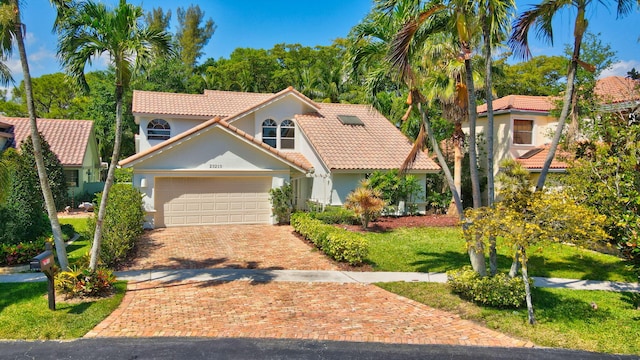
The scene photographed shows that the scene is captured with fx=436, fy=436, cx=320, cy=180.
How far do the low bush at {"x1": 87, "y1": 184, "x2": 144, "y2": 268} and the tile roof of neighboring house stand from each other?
39.6ft

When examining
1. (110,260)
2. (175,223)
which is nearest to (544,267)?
(110,260)

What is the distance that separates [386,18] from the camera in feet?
36.1

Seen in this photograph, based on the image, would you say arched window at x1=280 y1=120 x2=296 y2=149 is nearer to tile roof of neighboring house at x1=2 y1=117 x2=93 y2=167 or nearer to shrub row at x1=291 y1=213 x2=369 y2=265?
shrub row at x1=291 y1=213 x2=369 y2=265

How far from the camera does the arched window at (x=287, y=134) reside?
2441 centimetres

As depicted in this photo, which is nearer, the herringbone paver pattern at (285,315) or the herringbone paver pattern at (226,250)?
the herringbone paver pattern at (285,315)

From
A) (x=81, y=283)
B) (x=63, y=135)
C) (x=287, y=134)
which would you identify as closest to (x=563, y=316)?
(x=81, y=283)

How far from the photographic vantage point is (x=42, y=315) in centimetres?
830

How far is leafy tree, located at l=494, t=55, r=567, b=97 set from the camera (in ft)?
131

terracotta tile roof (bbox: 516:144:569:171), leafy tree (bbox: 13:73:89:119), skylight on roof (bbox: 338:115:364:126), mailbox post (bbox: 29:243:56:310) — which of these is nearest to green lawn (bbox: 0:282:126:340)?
mailbox post (bbox: 29:243:56:310)

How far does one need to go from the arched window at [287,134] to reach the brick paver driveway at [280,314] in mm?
12354

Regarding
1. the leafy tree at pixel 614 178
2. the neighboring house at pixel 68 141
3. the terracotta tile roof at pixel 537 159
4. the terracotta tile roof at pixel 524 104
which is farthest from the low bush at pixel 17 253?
the terracotta tile roof at pixel 524 104

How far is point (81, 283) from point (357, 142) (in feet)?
52.8

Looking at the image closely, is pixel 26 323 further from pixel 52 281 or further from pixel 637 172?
pixel 637 172

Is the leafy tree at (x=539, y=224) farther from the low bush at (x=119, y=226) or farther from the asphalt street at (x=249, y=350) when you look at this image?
the low bush at (x=119, y=226)
